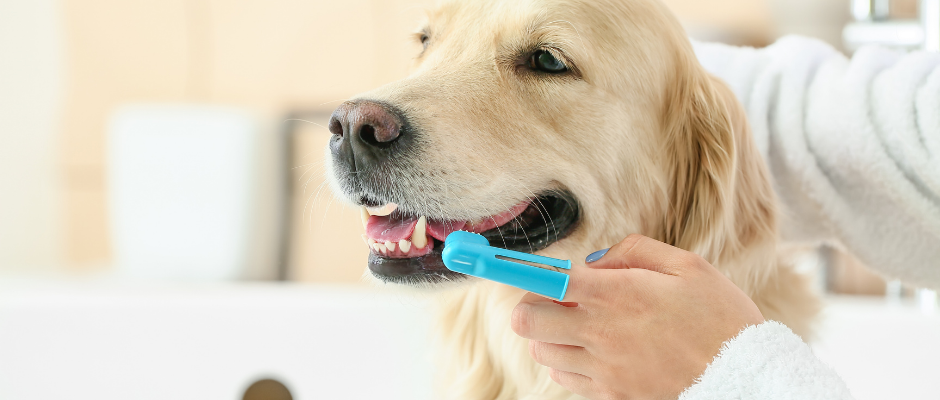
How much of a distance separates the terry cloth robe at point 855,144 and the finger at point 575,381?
2.00 feet

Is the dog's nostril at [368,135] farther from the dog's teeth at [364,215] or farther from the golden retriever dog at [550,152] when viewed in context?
the dog's teeth at [364,215]

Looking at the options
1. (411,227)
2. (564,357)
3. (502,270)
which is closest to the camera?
(502,270)

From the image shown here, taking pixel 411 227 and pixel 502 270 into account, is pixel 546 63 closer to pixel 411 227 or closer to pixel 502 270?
pixel 411 227

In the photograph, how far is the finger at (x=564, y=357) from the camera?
677mm

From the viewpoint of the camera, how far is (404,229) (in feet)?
2.66

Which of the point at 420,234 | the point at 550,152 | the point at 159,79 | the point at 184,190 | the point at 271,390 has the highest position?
the point at 550,152

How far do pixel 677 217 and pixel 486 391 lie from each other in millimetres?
439

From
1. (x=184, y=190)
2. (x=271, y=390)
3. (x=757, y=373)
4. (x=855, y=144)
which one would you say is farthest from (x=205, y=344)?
(x=855, y=144)

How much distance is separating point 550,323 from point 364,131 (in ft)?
1.01

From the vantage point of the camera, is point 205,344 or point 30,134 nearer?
point 205,344

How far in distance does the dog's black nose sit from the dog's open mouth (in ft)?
0.26

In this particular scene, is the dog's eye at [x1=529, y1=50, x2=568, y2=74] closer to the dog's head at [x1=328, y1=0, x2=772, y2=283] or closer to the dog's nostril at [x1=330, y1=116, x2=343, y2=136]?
the dog's head at [x1=328, y1=0, x2=772, y2=283]

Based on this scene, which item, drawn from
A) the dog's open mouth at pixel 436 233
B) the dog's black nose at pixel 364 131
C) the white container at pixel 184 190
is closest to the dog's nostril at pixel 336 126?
the dog's black nose at pixel 364 131

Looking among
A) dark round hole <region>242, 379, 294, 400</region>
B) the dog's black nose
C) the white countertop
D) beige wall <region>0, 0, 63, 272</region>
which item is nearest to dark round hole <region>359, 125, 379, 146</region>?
the dog's black nose
